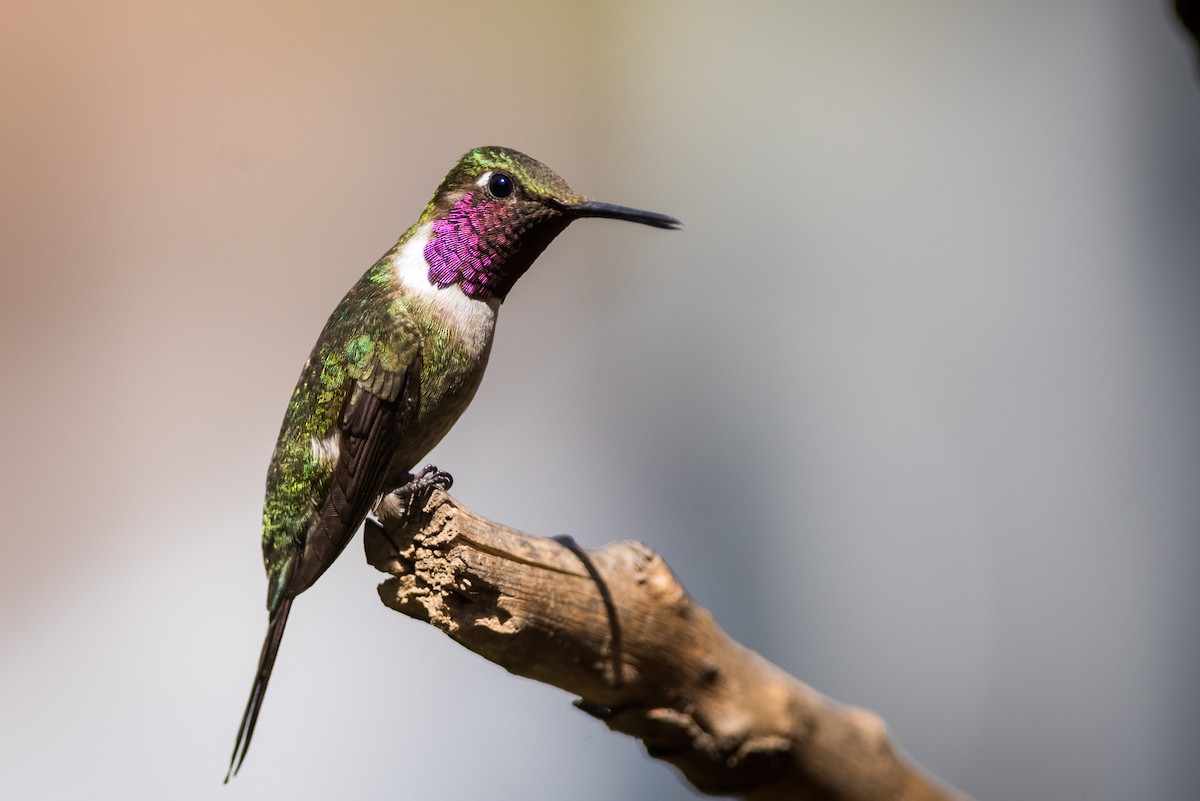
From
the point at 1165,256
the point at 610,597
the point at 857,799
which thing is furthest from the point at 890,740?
the point at 1165,256

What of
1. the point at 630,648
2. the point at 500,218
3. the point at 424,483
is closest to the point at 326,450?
the point at 424,483

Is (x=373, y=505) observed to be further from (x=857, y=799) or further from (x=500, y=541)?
(x=857, y=799)

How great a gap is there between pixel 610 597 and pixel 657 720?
0.52ft

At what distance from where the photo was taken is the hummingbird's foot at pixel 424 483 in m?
1.23

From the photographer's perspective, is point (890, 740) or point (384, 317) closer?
point (890, 740)

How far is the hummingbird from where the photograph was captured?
136 cm

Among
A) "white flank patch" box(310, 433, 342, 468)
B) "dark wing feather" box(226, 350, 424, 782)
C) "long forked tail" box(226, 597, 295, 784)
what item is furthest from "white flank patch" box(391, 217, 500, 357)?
"long forked tail" box(226, 597, 295, 784)

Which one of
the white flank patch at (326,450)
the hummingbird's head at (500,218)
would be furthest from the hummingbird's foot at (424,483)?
the hummingbird's head at (500,218)

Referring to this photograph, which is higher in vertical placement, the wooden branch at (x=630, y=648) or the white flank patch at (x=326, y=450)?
the white flank patch at (x=326, y=450)

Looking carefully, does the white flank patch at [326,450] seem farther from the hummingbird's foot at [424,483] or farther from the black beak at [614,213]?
the black beak at [614,213]

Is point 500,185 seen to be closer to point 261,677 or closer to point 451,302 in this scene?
point 451,302

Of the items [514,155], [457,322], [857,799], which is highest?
[514,155]

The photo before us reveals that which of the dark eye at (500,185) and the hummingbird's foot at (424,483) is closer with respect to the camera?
the hummingbird's foot at (424,483)

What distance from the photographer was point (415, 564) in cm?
119
